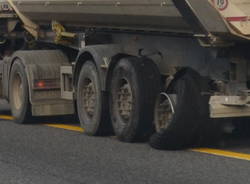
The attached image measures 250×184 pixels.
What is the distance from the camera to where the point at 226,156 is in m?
11.5

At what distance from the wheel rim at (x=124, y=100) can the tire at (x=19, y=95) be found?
3.19 m

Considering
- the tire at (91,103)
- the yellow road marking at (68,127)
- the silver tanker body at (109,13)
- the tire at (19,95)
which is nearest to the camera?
the silver tanker body at (109,13)

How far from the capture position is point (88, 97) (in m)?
14.6

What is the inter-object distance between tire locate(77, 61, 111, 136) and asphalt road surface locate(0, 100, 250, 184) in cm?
24

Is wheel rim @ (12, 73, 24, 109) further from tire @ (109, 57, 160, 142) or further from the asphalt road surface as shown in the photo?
tire @ (109, 57, 160, 142)

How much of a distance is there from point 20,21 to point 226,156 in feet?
22.6

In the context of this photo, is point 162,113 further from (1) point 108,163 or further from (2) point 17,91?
(2) point 17,91

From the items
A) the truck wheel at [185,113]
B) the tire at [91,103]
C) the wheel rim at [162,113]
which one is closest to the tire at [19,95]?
the tire at [91,103]

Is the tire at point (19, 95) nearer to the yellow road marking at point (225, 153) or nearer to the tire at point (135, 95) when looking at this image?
the tire at point (135, 95)

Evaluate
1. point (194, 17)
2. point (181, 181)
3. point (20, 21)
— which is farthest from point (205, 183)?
point (20, 21)

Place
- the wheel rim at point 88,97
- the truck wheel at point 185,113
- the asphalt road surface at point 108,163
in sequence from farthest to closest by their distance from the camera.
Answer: the wheel rim at point 88,97
the truck wheel at point 185,113
the asphalt road surface at point 108,163

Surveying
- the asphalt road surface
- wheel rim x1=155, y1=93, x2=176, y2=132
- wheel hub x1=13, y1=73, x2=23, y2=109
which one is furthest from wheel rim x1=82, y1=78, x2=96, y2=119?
wheel hub x1=13, y1=73, x2=23, y2=109

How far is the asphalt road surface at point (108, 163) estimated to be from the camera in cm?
1023

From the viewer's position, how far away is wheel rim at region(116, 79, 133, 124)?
1324cm
